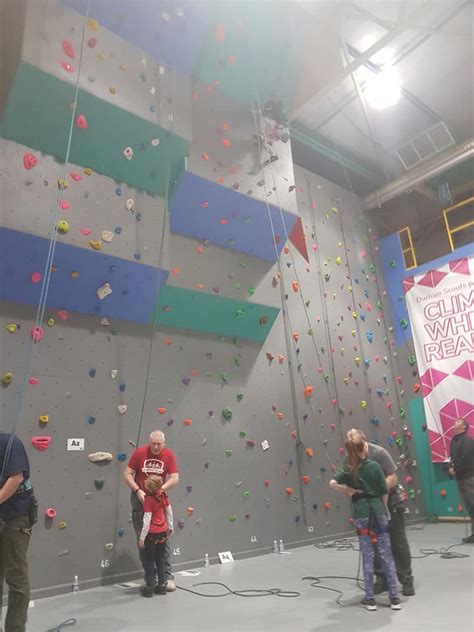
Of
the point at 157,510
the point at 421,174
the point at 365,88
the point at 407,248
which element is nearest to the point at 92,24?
the point at 365,88

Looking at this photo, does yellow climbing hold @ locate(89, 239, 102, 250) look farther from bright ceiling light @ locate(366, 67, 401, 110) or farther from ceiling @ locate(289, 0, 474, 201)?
bright ceiling light @ locate(366, 67, 401, 110)

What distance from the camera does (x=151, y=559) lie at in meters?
3.38

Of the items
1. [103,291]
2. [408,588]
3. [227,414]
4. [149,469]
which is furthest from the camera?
[227,414]

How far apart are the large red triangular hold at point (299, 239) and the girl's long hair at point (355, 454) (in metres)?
4.08

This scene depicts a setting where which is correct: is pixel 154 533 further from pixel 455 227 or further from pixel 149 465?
pixel 455 227

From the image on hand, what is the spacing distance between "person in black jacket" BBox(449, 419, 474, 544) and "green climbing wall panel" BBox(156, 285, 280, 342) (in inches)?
94.6

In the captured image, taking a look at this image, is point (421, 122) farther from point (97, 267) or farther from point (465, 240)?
point (97, 267)

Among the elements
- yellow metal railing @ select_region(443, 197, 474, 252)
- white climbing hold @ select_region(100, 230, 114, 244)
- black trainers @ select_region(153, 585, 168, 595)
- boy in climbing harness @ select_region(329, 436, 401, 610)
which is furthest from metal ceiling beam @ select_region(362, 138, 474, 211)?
black trainers @ select_region(153, 585, 168, 595)

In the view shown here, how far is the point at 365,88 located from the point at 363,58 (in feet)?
3.33

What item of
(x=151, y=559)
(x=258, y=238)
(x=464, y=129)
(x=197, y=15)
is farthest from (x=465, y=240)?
(x=151, y=559)

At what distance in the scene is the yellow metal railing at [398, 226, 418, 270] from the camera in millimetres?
8031

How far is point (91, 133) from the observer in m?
4.20

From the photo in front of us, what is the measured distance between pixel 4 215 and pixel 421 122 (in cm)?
623

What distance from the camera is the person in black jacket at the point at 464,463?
507 cm
